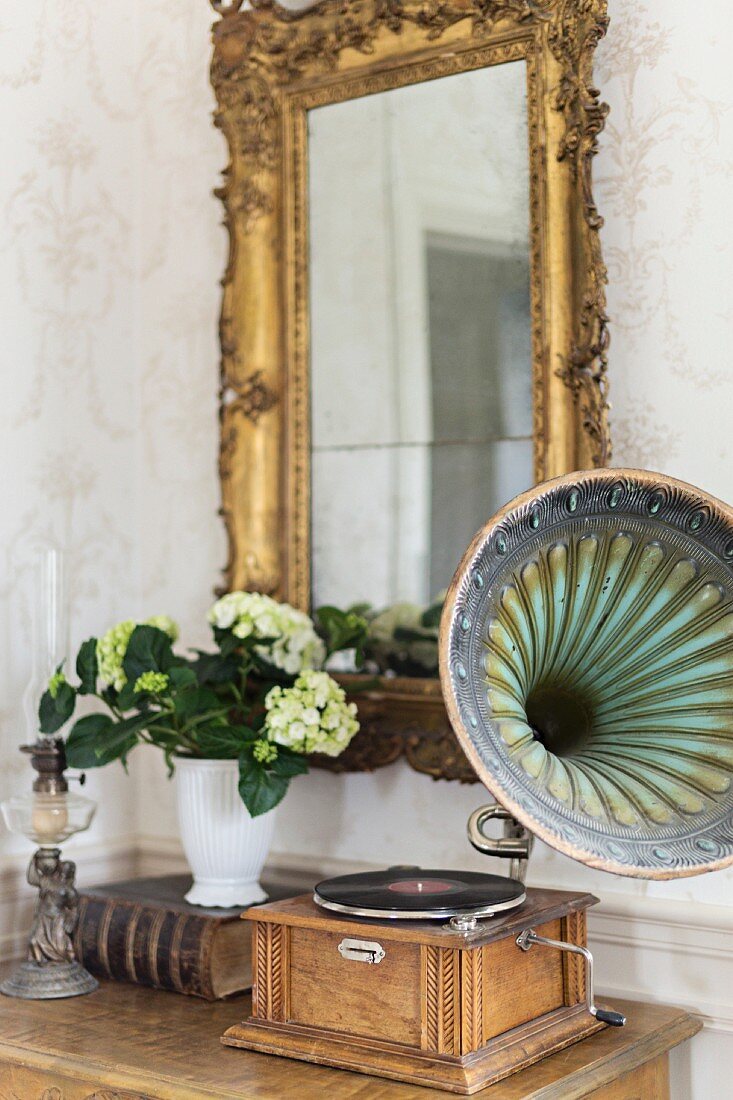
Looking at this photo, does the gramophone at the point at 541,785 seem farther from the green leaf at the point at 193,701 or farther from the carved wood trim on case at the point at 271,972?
the green leaf at the point at 193,701

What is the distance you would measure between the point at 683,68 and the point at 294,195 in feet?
1.95

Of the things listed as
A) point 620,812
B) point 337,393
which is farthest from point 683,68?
point 620,812

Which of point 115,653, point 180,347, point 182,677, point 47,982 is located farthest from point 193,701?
point 180,347

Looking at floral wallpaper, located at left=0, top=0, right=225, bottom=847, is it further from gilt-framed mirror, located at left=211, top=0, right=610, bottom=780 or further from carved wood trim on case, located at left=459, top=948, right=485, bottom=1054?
carved wood trim on case, located at left=459, top=948, right=485, bottom=1054

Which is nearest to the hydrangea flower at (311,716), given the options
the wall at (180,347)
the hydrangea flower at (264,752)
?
the hydrangea flower at (264,752)

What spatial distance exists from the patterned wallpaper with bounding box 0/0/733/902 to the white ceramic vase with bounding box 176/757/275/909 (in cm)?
24

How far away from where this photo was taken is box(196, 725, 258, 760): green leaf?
1671mm

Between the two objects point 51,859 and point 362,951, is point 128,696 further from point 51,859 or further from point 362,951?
point 362,951

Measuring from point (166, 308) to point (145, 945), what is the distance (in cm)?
103

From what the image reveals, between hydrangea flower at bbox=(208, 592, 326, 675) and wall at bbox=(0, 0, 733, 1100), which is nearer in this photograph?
wall at bbox=(0, 0, 733, 1100)

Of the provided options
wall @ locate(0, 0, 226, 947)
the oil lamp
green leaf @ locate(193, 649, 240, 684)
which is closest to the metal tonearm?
green leaf @ locate(193, 649, 240, 684)

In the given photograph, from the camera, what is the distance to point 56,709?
5.64 feet

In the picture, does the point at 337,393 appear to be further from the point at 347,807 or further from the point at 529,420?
the point at 347,807

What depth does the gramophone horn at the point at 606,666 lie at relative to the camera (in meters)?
1.32
